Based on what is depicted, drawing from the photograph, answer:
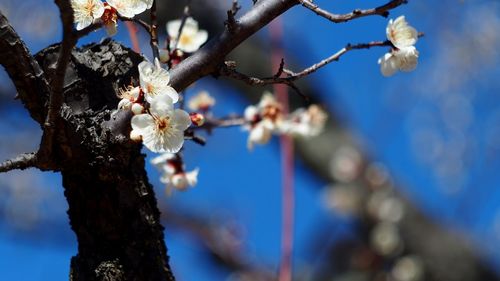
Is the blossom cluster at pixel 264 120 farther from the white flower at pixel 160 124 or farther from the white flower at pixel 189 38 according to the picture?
the white flower at pixel 160 124

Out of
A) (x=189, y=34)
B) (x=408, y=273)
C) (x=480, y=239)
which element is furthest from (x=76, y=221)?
(x=480, y=239)

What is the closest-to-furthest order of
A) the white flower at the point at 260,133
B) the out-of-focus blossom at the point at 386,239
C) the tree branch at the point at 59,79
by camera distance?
the tree branch at the point at 59,79 < the white flower at the point at 260,133 < the out-of-focus blossom at the point at 386,239

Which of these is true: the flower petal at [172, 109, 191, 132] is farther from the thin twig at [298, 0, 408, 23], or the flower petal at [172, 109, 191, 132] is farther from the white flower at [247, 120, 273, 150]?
the white flower at [247, 120, 273, 150]

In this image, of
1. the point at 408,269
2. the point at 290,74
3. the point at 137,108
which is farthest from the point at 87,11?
the point at 408,269

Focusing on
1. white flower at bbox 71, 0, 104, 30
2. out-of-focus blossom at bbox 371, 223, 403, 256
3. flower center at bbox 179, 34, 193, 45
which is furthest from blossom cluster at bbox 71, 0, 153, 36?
out-of-focus blossom at bbox 371, 223, 403, 256

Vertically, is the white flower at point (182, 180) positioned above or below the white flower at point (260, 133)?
below

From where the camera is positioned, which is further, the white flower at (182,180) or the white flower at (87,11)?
the white flower at (182,180)

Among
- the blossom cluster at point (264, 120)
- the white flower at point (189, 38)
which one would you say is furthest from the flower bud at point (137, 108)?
the blossom cluster at point (264, 120)
